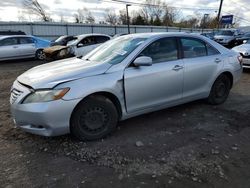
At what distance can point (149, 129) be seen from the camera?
416 cm

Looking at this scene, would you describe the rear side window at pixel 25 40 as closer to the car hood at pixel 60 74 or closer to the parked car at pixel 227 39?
the car hood at pixel 60 74

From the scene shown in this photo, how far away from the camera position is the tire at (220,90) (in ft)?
17.2

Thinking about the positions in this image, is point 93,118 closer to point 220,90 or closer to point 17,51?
point 220,90

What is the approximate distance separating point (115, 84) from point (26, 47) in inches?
473

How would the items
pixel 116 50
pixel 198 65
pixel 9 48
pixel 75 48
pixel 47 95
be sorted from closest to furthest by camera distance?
pixel 47 95
pixel 116 50
pixel 198 65
pixel 75 48
pixel 9 48

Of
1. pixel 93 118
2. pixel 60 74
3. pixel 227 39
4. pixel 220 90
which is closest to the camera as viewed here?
pixel 60 74

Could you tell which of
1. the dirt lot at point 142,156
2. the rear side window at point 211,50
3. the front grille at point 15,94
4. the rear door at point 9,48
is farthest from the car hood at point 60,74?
the rear door at point 9,48

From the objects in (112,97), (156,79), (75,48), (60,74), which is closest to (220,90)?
(156,79)

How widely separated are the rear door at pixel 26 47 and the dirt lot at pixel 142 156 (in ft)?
34.0

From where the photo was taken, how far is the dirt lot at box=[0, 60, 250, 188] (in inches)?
111

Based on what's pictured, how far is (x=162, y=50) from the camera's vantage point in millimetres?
4340

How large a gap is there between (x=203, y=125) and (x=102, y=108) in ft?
6.07

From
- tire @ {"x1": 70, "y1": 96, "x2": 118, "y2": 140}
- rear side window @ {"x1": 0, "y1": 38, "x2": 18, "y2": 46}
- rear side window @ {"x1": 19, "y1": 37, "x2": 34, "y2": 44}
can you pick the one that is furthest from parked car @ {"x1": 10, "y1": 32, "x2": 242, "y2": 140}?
rear side window @ {"x1": 19, "y1": 37, "x2": 34, "y2": 44}

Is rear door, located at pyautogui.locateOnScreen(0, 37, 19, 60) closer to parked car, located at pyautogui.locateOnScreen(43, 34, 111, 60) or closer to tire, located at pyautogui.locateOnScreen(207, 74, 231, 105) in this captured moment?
parked car, located at pyautogui.locateOnScreen(43, 34, 111, 60)
